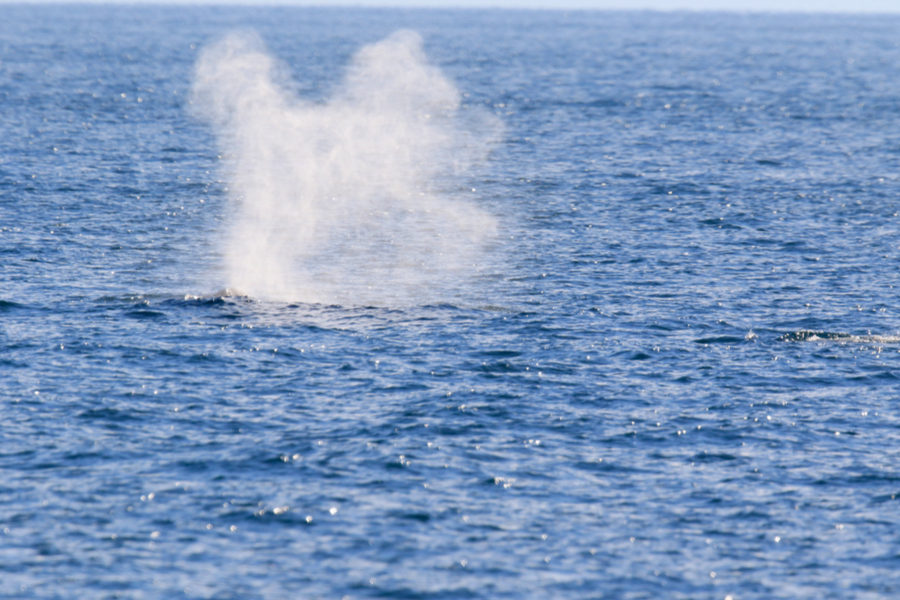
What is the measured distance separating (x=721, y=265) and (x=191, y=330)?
33.3 m

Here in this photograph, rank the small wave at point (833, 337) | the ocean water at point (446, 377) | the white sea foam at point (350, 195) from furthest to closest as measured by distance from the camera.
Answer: the white sea foam at point (350, 195) → the small wave at point (833, 337) → the ocean water at point (446, 377)

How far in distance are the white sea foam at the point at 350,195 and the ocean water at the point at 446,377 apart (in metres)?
0.47

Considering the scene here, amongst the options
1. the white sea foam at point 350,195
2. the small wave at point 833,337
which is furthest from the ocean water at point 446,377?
the white sea foam at point 350,195

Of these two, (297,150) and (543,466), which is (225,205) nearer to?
(297,150)

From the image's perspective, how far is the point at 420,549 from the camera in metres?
34.5

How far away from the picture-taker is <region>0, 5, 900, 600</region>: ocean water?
112 feet

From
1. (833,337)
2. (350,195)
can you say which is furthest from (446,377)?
(350,195)

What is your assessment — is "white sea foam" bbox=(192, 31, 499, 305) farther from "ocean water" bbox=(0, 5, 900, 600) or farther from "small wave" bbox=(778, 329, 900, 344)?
"small wave" bbox=(778, 329, 900, 344)

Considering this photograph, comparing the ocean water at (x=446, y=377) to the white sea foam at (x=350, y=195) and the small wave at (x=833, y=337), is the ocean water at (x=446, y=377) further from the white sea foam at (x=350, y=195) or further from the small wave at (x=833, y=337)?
the white sea foam at (x=350, y=195)

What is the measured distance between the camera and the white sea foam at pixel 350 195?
6656cm

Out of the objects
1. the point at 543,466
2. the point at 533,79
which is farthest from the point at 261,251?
the point at 533,79

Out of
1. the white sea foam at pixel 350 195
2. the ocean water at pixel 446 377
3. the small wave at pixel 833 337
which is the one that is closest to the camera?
the ocean water at pixel 446 377

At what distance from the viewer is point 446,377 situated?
49125 mm

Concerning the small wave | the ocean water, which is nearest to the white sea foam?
the ocean water
